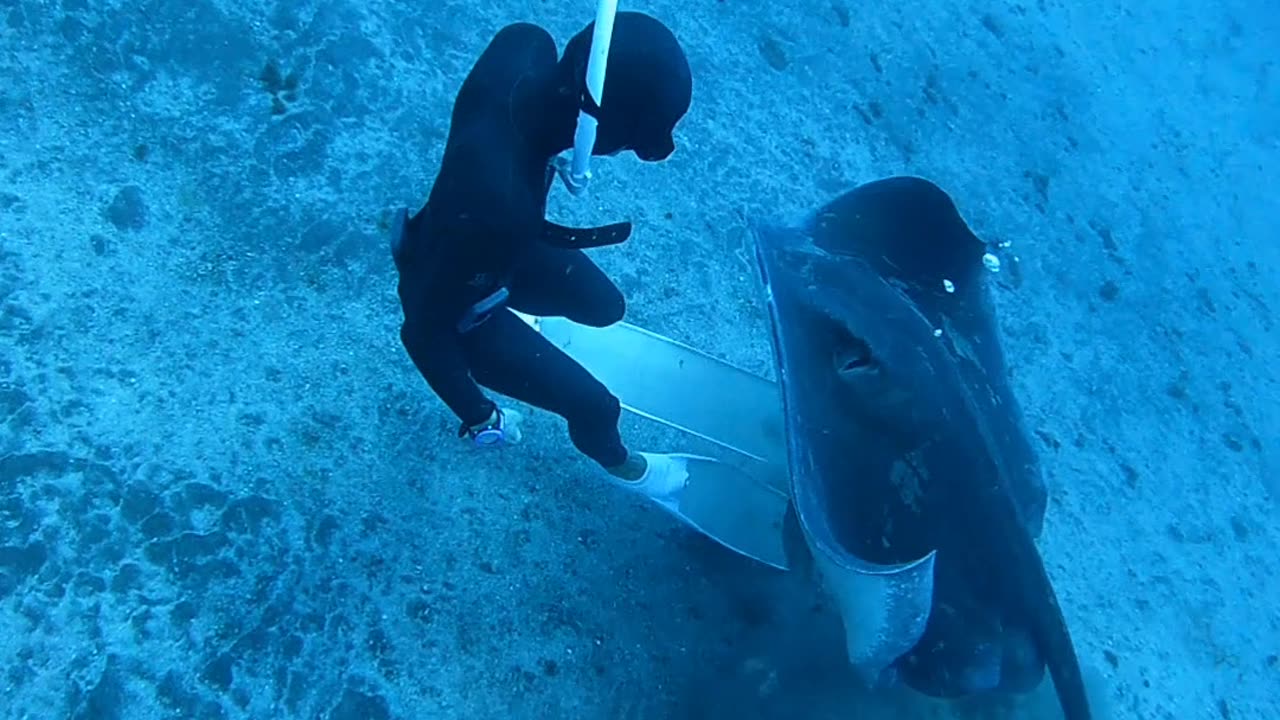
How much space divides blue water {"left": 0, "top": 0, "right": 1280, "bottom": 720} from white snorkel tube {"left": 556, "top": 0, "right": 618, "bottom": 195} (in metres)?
1.40

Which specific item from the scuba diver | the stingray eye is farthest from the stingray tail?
the scuba diver

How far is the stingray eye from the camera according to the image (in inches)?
88.4

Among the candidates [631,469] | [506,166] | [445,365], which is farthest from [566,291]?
[506,166]

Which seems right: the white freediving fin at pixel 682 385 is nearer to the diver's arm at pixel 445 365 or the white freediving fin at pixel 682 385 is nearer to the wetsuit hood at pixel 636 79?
the diver's arm at pixel 445 365

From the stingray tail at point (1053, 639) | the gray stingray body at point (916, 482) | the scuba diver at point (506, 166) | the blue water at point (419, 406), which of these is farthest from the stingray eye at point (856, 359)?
the blue water at point (419, 406)

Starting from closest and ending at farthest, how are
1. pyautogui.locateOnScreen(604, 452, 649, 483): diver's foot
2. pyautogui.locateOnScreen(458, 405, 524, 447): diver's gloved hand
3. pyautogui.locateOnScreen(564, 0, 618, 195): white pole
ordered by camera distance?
pyautogui.locateOnScreen(564, 0, 618, 195): white pole, pyautogui.locateOnScreen(458, 405, 524, 447): diver's gloved hand, pyautogui.locateOnScreen(604, 452, 649, 483): diver's foot

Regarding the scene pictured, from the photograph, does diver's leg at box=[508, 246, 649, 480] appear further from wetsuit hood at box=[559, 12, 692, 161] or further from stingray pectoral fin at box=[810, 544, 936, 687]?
stingray pectoral fin at box=[810, 544, 936, 687]

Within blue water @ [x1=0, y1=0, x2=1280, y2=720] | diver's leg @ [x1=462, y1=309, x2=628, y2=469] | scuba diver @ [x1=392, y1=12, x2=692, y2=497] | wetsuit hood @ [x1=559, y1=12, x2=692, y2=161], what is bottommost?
blue water @ [x1=0, y1=0, x2=1280, y2=720]

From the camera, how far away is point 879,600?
185 centimetres

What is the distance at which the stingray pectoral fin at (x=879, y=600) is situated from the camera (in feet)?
5.87

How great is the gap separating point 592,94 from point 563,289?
95 centimetres

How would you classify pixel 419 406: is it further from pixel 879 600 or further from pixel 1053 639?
pixel 1053 639

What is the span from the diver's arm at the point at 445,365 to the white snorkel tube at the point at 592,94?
0.51 metres

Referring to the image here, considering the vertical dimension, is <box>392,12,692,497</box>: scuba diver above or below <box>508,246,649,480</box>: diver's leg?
above
